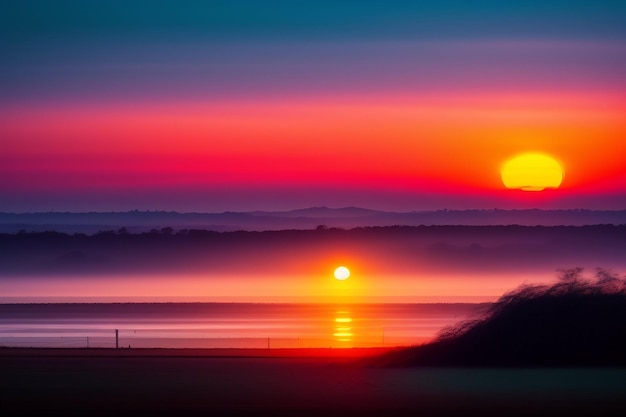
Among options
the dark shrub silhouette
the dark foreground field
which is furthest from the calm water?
the dark foreground field

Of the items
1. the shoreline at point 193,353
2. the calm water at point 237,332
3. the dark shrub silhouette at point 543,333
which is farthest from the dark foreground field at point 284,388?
the calm water at point 237,332

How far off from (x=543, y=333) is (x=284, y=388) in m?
9.97

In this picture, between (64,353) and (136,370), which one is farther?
(64,353)

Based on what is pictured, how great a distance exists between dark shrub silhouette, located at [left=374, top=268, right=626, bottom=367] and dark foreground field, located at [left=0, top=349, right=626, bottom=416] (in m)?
1.35

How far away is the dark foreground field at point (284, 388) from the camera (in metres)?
26.1

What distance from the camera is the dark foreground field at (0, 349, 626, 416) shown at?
1026 inches

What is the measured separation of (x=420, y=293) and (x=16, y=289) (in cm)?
5742

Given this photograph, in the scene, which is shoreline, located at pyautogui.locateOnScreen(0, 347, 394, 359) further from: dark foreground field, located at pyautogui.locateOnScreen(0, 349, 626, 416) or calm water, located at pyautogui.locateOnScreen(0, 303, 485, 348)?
calm water, located at pyautogui.locateOnScreen(0, 303, 485, 348)

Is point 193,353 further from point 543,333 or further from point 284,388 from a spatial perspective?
point 284,388

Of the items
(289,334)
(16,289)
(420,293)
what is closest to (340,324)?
(289,334)

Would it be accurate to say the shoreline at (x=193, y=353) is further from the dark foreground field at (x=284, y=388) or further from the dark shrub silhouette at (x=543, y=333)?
the dark shrub silhouette at (x=543, y=333)

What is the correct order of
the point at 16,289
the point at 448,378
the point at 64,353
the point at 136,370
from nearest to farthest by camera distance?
1. the point at 448,378
2. the point at 136,370
3. the point at 64,353
4. the point at 16,289

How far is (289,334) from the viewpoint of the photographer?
64625 millimetres

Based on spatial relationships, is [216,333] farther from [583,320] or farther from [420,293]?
[420,293]
